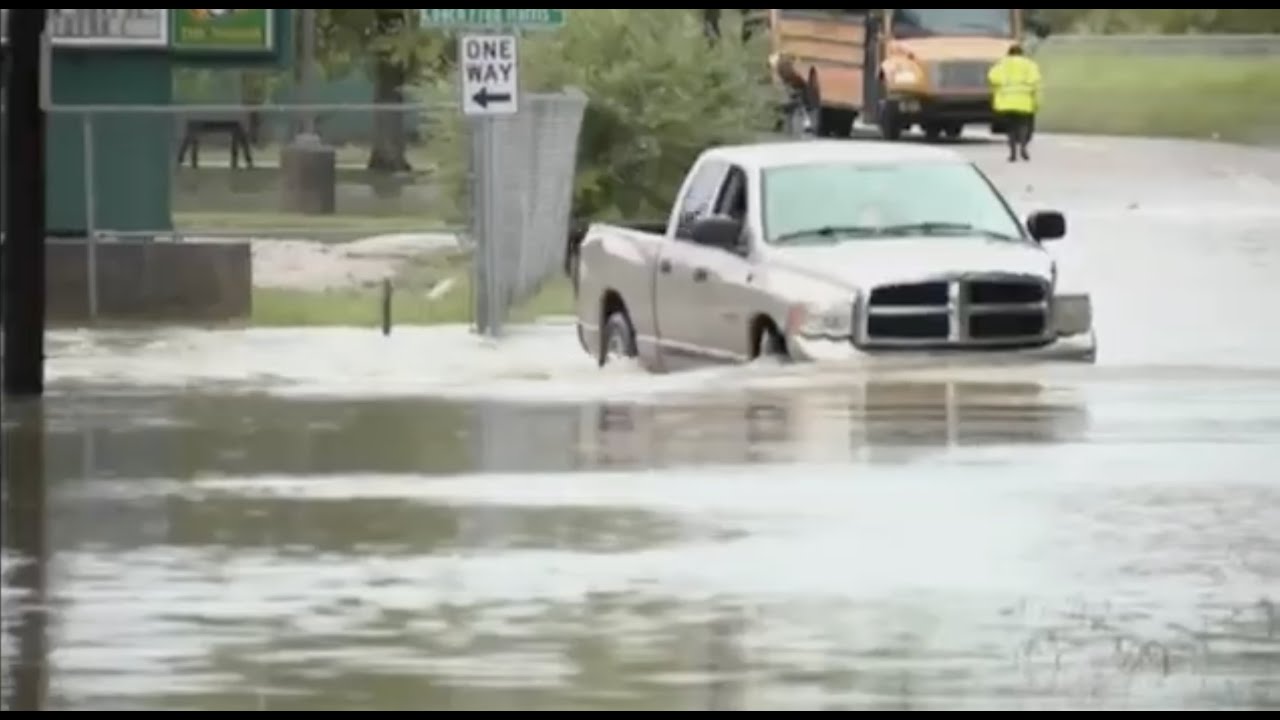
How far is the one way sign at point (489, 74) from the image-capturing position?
2438 cm

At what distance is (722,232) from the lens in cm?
1884

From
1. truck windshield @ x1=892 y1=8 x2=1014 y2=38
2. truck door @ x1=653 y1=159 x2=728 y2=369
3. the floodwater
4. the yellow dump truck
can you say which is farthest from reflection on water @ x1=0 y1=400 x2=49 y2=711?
truck windshield @ x1=892 y1=8 x2=1014 y2=38

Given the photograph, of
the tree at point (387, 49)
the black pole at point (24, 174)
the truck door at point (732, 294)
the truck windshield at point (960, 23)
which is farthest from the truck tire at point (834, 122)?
the black pole at point (24, 174)

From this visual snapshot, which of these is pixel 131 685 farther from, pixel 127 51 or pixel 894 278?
pixel 127 51

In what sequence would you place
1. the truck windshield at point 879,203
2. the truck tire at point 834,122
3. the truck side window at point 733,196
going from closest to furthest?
the truck windshield at point 879,203 < the truck side window at point 733,196 < the truck tire at point 834,122

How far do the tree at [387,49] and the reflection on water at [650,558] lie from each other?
3217 centimetres

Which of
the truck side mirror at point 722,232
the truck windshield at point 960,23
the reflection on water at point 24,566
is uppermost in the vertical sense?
the truck windshield at point 960,23

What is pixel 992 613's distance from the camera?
9.75m

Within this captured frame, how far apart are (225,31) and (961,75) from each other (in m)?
22.3

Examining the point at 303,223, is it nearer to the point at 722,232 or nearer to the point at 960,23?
the point at 722,232

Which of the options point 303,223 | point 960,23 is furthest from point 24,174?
point 960,23

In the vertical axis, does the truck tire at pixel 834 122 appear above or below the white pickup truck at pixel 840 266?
below

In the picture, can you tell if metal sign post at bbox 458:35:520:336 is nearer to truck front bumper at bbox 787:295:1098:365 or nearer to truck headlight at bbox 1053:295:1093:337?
truck front bumper at bbox 787:295:1098:365

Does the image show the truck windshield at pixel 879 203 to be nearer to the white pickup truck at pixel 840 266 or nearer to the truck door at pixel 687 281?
the white pickup truck at pixel 840 266
